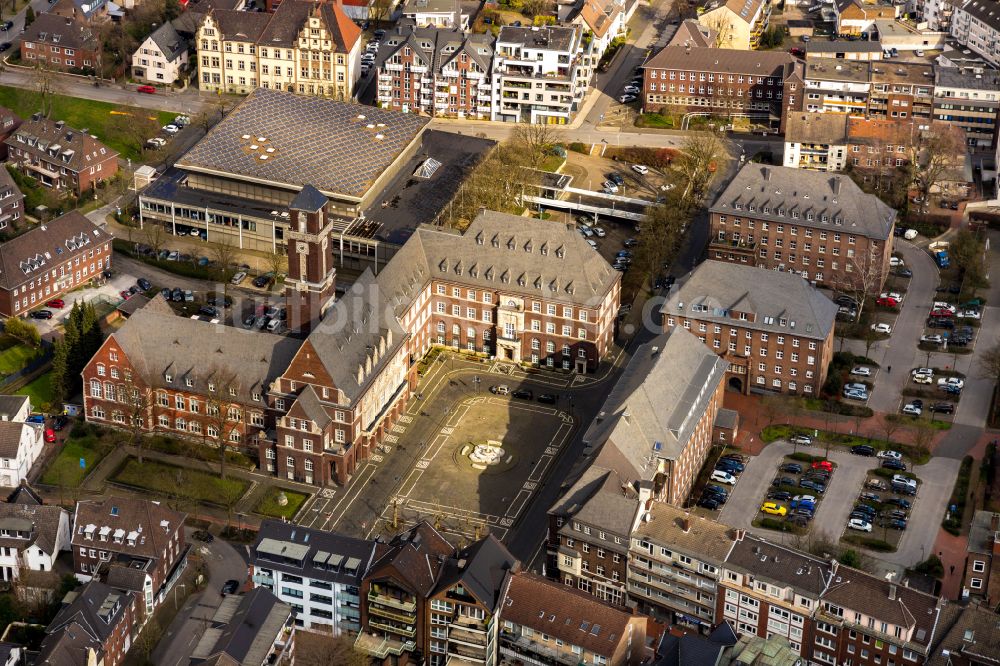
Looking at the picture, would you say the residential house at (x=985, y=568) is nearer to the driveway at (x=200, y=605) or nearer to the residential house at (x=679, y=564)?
the residential house at (x=679, y=564)

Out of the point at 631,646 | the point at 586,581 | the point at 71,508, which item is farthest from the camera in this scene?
the point at 71,508

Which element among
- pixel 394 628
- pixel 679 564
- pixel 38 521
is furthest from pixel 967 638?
pixel 38 521

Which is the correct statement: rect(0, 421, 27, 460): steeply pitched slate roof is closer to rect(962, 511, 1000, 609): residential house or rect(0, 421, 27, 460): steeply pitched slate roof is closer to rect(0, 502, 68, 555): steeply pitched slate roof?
rect(0, 502, 68, 555): steeply pitched slate roof

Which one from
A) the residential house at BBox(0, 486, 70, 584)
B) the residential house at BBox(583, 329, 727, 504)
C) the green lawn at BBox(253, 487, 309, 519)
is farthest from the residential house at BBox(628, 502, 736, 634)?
the residential house at BBox(0, 486, 70, 584)

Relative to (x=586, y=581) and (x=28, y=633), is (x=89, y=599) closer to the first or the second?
(x=28, y=633)

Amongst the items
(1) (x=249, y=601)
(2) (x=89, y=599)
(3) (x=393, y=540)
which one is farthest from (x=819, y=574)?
(2) (x=89, y=599)

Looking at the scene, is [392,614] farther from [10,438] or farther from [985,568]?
[985,568]

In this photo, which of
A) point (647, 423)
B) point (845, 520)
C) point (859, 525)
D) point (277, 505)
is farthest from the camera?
point (277, 505)
